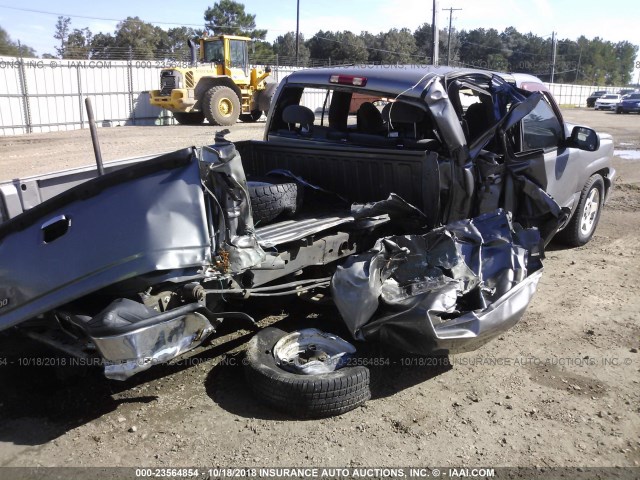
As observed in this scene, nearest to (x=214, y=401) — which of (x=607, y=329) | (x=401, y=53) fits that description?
(x=607, y=329)

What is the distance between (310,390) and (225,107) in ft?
64.7

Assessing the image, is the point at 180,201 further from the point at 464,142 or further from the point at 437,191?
the point at 464,142

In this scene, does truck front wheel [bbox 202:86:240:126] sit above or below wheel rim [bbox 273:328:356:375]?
above

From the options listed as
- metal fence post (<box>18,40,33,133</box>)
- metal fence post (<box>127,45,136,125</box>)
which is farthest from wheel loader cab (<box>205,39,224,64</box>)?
metal fence post (<box>18,40,33,133</box>)

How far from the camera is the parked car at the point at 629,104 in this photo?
37.8m

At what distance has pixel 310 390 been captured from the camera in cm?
325

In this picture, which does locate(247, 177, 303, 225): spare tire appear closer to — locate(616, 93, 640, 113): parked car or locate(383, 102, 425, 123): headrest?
locate(383, 102, 425, 123): headrest

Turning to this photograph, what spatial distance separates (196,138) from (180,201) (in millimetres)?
15291

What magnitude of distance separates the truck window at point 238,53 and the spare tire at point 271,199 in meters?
19.4

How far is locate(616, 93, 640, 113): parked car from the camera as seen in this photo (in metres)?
37.8

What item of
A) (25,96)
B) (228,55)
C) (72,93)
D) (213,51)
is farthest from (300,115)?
(72,93)

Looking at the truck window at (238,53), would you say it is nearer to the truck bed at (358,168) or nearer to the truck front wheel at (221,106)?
the truck front wheel at (221,106)

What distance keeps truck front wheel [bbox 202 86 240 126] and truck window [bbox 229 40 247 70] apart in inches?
57.9

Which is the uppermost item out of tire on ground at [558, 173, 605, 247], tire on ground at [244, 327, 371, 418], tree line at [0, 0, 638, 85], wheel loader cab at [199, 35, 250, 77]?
tree line at [0, 0, 638, 85]
